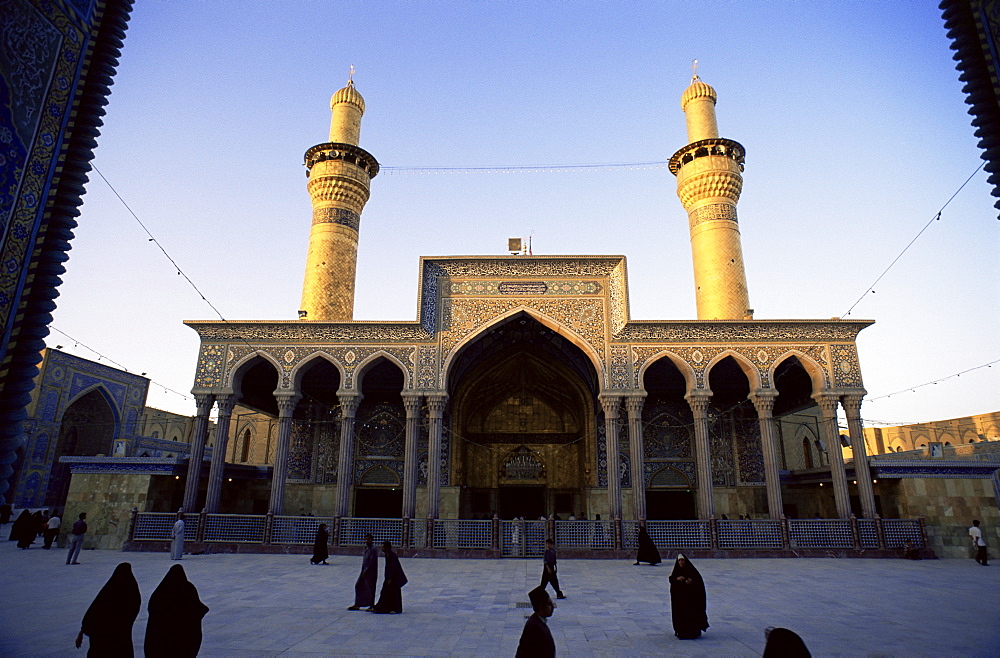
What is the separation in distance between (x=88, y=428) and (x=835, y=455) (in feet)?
86.8

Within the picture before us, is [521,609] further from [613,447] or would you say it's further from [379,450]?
[379,450]

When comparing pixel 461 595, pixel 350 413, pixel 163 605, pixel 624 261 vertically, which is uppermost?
pixel 624 261

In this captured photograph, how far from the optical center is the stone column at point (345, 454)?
13383 millimetres

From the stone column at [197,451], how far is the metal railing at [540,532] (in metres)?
0.41

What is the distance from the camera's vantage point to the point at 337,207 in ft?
63.0

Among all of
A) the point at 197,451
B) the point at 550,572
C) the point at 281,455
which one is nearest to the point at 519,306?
the point at 281,455

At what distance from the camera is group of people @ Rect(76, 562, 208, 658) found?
365 cm

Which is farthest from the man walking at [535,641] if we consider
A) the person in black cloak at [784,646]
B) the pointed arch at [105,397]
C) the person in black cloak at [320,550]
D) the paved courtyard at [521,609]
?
the pointed arch at [105,397]

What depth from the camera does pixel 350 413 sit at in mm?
14039

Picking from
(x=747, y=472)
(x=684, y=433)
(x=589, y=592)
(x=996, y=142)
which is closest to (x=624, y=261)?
(x=684, y=433)

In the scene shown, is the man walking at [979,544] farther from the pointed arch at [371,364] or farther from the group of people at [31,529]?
the group of people at [31,529]

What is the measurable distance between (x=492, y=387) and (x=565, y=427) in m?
2.69

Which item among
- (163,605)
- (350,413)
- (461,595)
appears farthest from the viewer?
(350,413)

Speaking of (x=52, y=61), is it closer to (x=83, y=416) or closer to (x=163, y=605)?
(x=163, y=605)
